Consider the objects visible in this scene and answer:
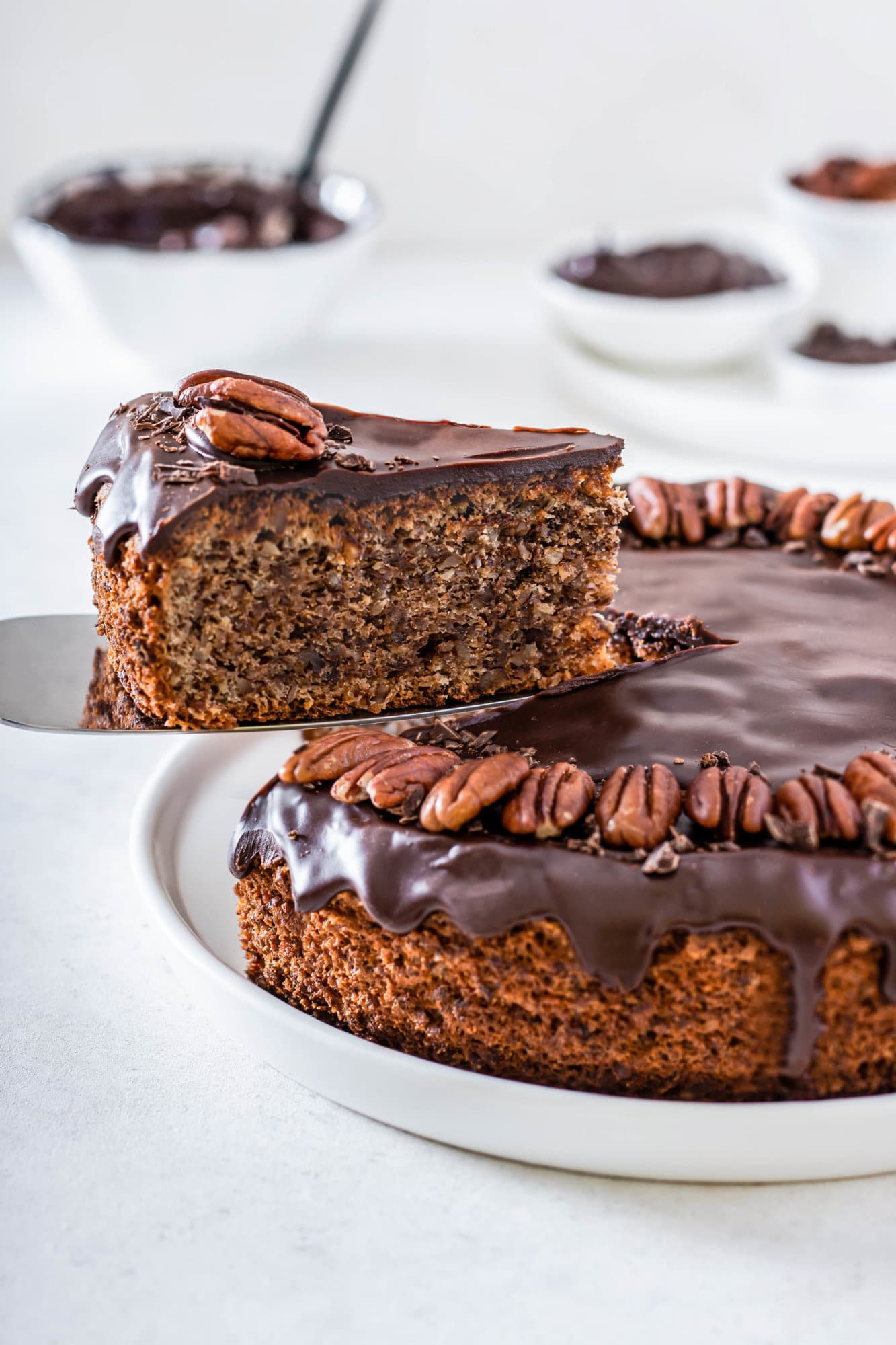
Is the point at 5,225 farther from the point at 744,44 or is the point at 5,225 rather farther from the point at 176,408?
the point at 176,408

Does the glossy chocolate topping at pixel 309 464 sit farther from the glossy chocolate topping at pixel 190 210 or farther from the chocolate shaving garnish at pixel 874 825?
the glossy chocolate topping at pixel 190 210

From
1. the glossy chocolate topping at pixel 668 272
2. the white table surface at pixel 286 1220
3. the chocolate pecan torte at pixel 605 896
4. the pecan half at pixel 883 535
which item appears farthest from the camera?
the glossy chocolate topping at pixel 668 272

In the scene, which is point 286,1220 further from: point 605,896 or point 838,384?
point 838,384

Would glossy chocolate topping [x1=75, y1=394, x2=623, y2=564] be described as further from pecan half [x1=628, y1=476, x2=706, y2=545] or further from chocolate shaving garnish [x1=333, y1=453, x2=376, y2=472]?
pecan half [x1=628, y1=476, x2=706, y2=545]

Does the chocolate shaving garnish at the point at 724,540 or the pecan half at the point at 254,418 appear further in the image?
the chocolate shaving garnish at the point at 724,540

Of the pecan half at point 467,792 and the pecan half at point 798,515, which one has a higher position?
the pecan half at point 798,515

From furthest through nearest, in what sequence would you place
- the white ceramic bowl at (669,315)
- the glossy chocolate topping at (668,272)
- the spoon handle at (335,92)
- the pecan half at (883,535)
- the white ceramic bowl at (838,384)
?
the spoon handle at (335,92)
the glossy chocolate topping at (668,272)
the white ceramic bowl at (669,315)
the white ceramic bowl at (838,384)
the pecan half at (883,535)

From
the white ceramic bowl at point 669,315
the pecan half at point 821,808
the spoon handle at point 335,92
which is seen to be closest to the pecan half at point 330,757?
the pecan half at point 821,808

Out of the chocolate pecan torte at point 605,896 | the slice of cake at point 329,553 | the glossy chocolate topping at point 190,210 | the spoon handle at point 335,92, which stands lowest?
the chocolate pecan torte at point 605,896
